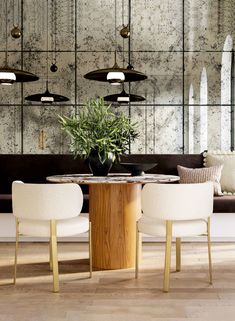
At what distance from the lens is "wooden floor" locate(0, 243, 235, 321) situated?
282 cm

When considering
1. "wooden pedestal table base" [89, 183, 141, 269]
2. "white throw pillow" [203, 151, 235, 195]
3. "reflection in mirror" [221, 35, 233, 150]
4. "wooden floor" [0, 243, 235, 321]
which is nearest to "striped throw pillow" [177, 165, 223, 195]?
"white throw pillow" [203, 151, 235, 195]

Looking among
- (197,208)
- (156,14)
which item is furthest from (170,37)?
(197,208)

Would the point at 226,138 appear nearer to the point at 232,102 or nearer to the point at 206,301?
the point at 232,102

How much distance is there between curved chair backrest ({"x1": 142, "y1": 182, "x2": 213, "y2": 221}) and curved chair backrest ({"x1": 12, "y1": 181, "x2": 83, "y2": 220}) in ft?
1.70

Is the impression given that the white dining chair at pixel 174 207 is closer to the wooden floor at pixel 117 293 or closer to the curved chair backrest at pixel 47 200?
the wooden floor at pixel 117 293

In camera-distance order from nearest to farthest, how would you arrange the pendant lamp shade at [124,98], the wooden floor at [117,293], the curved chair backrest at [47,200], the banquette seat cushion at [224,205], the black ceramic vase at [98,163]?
the wooden floor at [117,293] < the curved chair backrest at [47,200] < the black ceramic vase at [98,163] < the banquette seat cushion at [224,205] < the pendant lamp shade at [124,98]

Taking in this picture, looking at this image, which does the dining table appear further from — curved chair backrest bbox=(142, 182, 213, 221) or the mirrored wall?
the mirrored wall

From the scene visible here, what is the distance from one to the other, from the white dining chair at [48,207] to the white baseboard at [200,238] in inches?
75.0

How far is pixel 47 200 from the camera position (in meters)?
3.25

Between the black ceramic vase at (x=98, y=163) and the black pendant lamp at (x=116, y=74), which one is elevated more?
the black pendant lamp at (x=116, y=74)

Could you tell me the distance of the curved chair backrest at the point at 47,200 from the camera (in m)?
3.24

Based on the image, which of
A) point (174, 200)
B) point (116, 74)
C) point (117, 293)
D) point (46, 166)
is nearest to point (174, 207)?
point (174, 200)

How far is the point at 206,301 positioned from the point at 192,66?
576 cm

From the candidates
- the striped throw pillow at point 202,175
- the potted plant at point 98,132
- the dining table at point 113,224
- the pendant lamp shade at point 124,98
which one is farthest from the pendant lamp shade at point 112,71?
the pendant lamp shade at point 124,98
